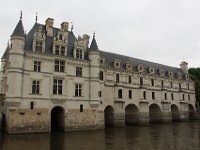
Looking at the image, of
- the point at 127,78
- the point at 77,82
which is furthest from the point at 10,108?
the point at 127,78

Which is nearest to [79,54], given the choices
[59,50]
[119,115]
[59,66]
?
[59,50]

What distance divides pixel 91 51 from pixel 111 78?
24.6 ft

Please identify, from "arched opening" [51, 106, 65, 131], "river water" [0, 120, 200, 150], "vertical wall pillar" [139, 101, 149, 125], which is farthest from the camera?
"vertical wall pillar" [139, 101, 149, 125]

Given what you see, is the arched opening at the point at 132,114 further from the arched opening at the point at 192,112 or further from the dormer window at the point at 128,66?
the arched opening at the point at 192,112

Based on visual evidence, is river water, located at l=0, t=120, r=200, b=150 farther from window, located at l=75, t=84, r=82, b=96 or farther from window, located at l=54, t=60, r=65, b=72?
window, located at l=54, t=60, r=65, b=72

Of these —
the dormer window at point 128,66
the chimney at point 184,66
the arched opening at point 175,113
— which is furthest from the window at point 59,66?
the chimney at point 184,66

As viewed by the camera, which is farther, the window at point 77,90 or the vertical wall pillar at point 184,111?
the vertical wall pillar at point 184,111

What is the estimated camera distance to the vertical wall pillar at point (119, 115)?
39.1 meters

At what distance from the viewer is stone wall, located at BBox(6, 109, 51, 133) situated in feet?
89.8

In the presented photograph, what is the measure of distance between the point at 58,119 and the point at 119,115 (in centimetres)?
1139

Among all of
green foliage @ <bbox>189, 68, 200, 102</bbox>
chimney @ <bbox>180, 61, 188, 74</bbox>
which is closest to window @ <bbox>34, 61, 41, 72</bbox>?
chimney @ <bbox>180, 61, 188, 74</bbox>

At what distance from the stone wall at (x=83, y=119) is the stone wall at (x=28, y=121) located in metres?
3.08

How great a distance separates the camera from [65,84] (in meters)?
32.3

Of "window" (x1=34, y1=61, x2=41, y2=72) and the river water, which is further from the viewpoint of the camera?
"window" (x1=34, y1=61, x2=41, y2=72)
